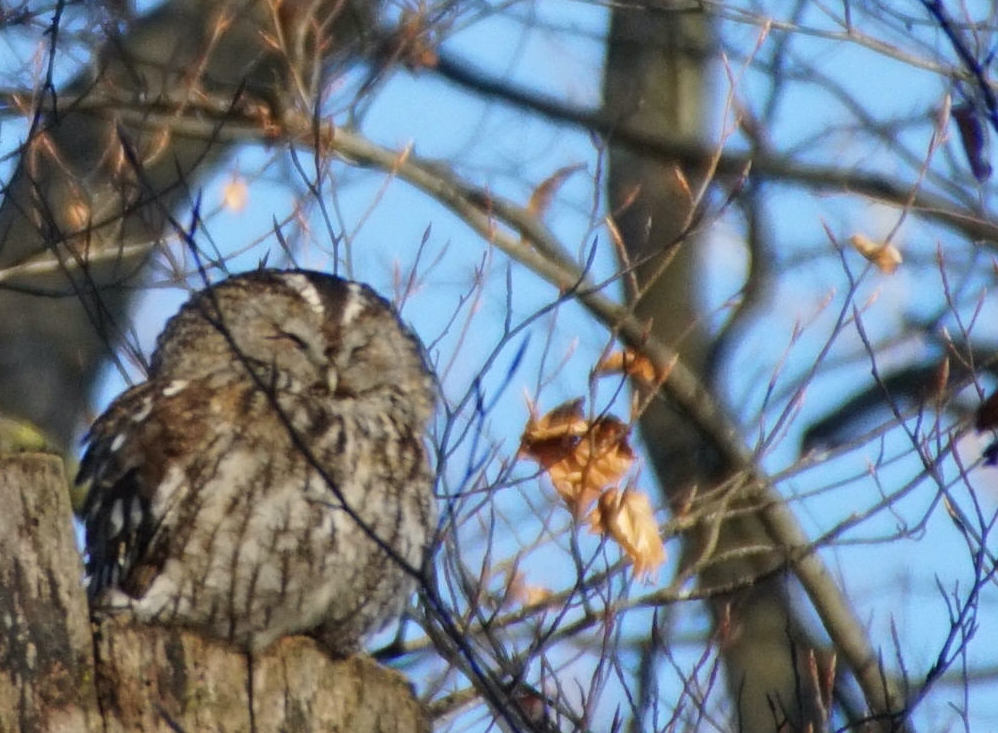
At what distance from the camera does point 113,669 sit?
116 inches

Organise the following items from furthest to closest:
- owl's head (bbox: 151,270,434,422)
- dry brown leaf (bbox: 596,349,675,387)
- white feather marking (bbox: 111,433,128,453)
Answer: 1. dry brown leaf (bbox: 596,349,675,387)
2. owl's head (bbox: 151,270,434,422)
3. white feather marking (bbox: 111,433,128,453)

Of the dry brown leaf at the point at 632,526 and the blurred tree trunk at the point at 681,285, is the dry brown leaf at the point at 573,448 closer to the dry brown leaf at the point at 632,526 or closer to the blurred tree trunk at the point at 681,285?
the dry brown leaf at the point at 632,526

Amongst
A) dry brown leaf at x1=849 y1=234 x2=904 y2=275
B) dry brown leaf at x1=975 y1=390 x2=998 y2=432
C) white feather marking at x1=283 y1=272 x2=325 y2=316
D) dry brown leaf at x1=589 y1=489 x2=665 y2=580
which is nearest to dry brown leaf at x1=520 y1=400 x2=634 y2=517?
dry brown leaf at x1=589 y1=489 x2=665 y2=580

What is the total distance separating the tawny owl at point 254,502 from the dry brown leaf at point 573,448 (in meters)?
0.29

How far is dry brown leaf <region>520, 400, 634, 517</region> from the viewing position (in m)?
4.11

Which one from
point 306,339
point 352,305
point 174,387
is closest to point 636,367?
point 352,305

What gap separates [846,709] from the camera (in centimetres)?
496

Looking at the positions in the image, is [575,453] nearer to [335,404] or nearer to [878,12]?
[335,404]

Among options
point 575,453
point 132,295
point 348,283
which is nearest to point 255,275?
point 348,283

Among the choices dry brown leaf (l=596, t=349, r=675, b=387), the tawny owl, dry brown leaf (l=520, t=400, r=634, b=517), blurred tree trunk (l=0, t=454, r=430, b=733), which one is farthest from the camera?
dry brown leaf (l=596, t=349, r=675, b=387)

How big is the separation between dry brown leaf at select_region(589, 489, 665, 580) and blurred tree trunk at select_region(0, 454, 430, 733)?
0.86 m

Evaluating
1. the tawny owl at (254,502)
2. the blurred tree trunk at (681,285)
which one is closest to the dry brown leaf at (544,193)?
the blurred tree trunk at (681,285)

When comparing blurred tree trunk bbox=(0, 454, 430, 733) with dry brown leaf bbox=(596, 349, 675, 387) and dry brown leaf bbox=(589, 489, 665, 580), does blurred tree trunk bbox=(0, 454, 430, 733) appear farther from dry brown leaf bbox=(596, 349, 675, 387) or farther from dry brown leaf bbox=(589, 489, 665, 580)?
dry brown leaf bbox=(596, 349, 675, 387)

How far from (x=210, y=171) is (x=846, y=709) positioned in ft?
12.6
